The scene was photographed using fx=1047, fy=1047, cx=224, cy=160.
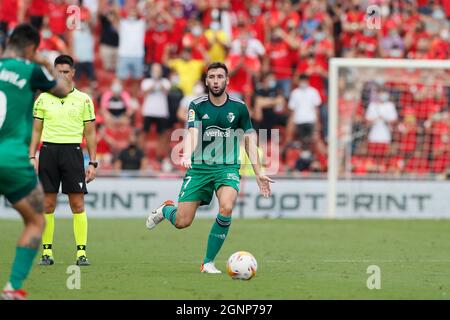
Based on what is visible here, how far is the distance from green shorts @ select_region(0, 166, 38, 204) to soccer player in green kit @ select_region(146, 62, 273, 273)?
331 cm

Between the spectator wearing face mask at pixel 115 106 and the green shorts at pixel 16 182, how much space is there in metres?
15.9

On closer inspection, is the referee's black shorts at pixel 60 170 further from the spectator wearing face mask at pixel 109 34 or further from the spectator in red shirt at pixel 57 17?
the spectator wearing face mask at pixel 109 34

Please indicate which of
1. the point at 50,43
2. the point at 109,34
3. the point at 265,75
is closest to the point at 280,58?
the point at 265,75

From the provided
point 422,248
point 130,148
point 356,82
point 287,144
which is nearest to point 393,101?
point 356,82

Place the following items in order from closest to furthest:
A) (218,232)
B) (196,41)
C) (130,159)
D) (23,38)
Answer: (23,38) < (218,232) < (130,159) < (196,41)

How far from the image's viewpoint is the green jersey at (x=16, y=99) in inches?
367

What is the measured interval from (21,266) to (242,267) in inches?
119

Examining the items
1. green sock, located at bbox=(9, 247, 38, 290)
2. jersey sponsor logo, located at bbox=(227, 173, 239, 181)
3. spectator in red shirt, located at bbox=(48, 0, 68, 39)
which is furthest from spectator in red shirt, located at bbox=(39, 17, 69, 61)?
green sock, located at bbox=(9, 247, 38, 290)

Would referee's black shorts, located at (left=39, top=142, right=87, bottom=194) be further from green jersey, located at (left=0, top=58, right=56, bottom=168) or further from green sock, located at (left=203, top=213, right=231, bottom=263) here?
green jersey, located at (left=0, top=58, right=56, bottom=168)

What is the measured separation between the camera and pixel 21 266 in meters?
9.36

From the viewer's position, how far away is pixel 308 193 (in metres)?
24.4

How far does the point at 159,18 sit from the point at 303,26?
3.83 meters

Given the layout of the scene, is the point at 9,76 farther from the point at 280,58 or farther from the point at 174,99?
the point at 280,58
